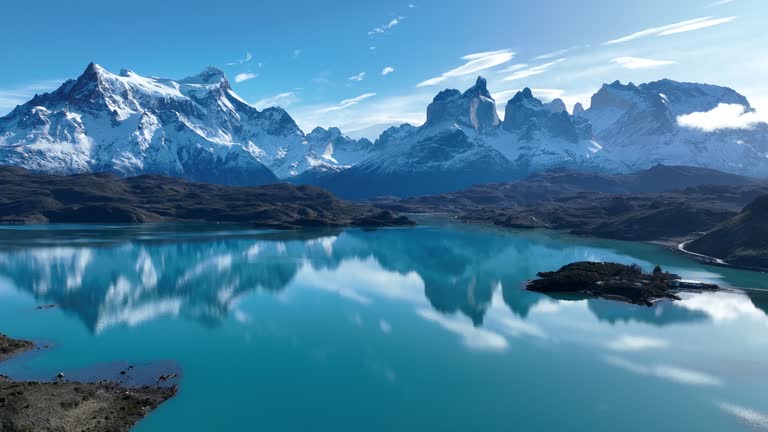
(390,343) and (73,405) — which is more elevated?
(73,405)

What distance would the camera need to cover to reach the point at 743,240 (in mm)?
112500

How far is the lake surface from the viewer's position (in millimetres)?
37125

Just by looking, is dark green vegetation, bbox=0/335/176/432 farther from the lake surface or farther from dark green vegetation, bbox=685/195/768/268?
dark green vegetation, bbox=685/195/768/268

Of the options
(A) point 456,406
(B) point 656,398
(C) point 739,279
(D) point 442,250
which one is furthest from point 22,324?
(C) point 739,279

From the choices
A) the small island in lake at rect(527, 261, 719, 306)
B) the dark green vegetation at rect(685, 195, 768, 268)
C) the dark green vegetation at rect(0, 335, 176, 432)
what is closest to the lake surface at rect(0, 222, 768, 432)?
Result: the dark green vegetation at rect(0, 335, 176, 432)

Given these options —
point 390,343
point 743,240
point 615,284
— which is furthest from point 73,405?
point 743,240

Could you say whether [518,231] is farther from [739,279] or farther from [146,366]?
[146,366]

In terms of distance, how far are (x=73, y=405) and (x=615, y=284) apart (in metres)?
68.1

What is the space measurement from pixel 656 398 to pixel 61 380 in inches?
1680

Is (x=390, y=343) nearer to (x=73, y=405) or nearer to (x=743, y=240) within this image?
(x=73, y=405)

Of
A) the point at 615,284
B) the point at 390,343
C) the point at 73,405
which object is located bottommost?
the point at 615,284

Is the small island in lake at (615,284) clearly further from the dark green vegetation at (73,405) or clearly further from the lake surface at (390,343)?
the dark green vegetation at (73,405)

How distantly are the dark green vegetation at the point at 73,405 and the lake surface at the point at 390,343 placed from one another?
1.92m

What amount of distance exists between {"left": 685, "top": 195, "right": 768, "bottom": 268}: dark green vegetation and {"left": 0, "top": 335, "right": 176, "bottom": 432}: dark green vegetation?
10589 centimetres
